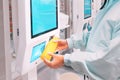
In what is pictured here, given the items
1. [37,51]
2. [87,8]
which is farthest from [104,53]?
[87,8]

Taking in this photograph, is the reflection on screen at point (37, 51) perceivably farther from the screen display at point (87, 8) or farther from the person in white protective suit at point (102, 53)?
the screen display at point (87, 8)

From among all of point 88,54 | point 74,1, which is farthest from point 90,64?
point 74,1

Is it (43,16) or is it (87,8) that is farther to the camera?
(87,8)

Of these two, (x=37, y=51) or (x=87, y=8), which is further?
(x=87, y=8)

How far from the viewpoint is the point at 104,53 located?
3.67 feet

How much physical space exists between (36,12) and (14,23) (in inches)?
6.3

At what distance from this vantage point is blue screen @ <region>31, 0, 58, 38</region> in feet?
4.22

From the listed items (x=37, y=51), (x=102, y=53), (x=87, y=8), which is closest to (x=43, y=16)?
(x=37, y=51)

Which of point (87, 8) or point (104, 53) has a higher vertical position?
point (87, 8)

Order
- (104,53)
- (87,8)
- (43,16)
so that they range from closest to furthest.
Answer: (104,53), (43,16), (87,8)

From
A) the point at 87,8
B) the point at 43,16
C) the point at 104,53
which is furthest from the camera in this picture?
the point at 87,8

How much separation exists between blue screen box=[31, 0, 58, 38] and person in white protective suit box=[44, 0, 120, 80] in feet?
0.72

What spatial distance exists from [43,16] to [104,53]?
498mm

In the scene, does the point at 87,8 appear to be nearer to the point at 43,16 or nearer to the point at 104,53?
the point at 43,16
